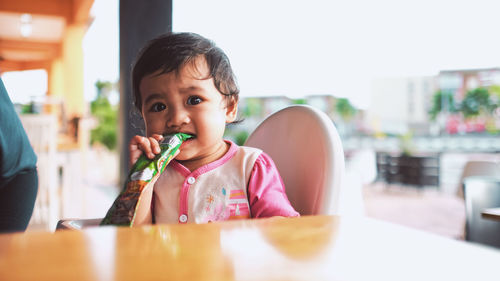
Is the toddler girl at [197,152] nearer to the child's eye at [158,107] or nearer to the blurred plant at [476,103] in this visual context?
the child's eye at [158,107]

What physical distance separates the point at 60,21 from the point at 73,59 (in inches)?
28.3

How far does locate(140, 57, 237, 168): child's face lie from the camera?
0.91 m

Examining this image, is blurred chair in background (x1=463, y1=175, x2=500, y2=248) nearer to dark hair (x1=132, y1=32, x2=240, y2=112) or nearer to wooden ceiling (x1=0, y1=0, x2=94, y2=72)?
dark hair (x1=132, y1=32, x2=240, y2=112)

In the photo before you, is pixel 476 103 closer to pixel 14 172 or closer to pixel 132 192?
pixel 14 172

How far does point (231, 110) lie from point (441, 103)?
35.3ft

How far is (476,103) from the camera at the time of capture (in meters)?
8.72

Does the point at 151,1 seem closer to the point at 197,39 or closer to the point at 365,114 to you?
the point at 197,39

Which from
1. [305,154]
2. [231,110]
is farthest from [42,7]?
[305,154]

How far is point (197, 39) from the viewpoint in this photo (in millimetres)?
993

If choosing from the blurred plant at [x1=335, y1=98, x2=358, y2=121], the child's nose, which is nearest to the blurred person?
the child's nose

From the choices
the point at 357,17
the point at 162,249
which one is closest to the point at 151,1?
the point at 162,249

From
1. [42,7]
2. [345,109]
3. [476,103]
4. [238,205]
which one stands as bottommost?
[238,205]

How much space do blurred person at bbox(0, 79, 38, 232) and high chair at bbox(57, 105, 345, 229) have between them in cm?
49

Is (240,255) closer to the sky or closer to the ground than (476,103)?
closer to the ground
